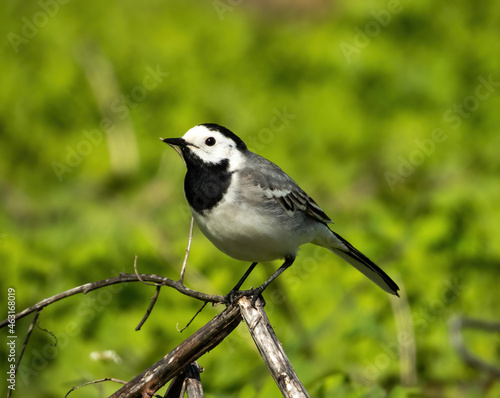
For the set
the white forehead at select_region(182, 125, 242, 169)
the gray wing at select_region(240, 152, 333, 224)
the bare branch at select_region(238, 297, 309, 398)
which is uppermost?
the white forehead at select_region(182, 125, 242, 169)

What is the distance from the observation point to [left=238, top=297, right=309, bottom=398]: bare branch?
7.95ft

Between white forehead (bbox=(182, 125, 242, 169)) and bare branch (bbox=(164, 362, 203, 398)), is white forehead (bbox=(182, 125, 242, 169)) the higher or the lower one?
the higher one

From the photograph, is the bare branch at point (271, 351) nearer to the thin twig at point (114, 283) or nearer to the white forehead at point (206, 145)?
the thin twig at point (114, 283)

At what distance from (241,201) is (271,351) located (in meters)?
0.97

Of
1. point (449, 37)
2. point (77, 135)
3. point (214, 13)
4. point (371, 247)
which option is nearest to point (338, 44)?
point (449, 37)

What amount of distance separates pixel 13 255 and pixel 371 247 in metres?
2.75

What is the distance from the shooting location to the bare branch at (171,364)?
250cm

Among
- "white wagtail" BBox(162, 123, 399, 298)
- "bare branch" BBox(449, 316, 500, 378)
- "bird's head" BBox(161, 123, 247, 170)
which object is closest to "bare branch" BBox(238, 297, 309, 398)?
"white wagtail" BBox(162, 123, 399, 298)

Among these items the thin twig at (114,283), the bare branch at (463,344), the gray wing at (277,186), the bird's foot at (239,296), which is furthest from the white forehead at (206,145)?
the bare branch at (463,344)

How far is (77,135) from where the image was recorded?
852 centimetres

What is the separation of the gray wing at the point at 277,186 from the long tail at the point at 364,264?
31cm

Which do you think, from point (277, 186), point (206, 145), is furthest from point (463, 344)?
point (206, 145)

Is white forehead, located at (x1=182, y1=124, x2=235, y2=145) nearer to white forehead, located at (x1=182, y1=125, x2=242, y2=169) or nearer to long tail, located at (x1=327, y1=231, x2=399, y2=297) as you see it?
white forehead, located at (x1=182, y1=125, x2=242, y2=169)

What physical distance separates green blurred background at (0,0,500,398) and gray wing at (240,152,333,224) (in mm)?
840
